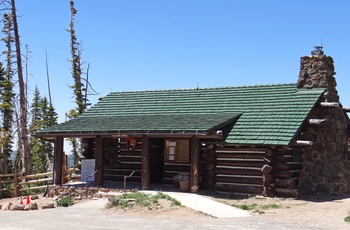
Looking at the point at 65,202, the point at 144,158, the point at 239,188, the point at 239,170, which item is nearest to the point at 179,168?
the point at 144,158

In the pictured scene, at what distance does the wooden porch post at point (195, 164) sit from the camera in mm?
19562

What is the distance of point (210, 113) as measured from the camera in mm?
22047

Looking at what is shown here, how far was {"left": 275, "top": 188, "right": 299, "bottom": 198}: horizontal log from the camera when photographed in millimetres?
18297

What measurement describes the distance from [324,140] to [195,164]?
5.35 metres

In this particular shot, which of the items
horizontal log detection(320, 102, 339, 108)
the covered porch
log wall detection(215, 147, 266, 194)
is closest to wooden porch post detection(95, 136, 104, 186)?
the covered porch

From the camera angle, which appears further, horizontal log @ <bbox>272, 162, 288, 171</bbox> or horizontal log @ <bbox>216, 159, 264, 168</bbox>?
horizontal log @ <bbox>216, 159, 264, 168</bbox>

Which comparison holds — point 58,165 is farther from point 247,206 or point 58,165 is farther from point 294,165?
point 294,165

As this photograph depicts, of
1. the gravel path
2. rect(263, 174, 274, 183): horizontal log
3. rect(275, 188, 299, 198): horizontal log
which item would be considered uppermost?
rect(263, 174, 274, 183): horizontal log

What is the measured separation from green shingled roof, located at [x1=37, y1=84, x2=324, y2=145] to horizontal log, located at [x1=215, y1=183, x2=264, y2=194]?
180 cm

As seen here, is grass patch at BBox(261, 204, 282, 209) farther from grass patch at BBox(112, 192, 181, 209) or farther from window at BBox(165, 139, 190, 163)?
window at BBox(165, 139, 190, 163)

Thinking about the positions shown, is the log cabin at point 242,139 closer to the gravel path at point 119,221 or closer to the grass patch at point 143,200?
the grass patch at point 143,200

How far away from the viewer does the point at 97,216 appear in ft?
50.4

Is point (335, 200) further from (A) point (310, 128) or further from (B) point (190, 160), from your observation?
(B) point (190, 160)

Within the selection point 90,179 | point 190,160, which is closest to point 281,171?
point 190,160
